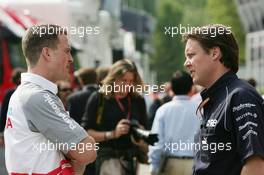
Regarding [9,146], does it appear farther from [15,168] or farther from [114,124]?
[114,124]

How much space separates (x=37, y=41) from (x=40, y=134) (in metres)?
0.53

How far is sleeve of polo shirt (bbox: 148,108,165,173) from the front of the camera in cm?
741

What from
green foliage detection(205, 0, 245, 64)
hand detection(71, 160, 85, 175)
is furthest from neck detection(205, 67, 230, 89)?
green foliage detection(205, 0, 245, 64)

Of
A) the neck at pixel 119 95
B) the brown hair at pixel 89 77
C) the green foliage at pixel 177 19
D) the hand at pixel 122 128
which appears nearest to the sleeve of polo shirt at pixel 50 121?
the hand at pixel 122 128

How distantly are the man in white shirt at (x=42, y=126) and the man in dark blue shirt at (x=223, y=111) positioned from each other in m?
0.65

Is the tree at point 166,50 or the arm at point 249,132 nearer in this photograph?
the arm at point 249,132

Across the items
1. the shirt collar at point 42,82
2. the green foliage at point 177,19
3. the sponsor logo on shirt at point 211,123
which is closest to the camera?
the sponsor logo on shirt at point 211,123

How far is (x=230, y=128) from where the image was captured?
12.9 ft

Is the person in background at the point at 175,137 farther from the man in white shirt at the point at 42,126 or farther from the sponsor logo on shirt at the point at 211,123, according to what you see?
the sponsor logo on shirt at the point at 211,123

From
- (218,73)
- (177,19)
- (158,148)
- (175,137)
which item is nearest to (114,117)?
(158,148)

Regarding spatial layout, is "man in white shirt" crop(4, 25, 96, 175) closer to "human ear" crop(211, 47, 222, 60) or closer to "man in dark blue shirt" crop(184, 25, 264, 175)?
"man in dark blue shirt" crop(184, 25, 264, 175)

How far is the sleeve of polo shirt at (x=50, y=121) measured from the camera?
164 inches

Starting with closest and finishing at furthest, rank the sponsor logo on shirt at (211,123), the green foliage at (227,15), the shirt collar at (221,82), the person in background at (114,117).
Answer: the sponsor logo on shirt at (211,123)
the shirt collar at (221,82)
the person in background at (114,117)
the green foliage at (227,15)

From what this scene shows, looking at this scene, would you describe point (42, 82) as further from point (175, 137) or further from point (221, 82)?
point (175, 137)
